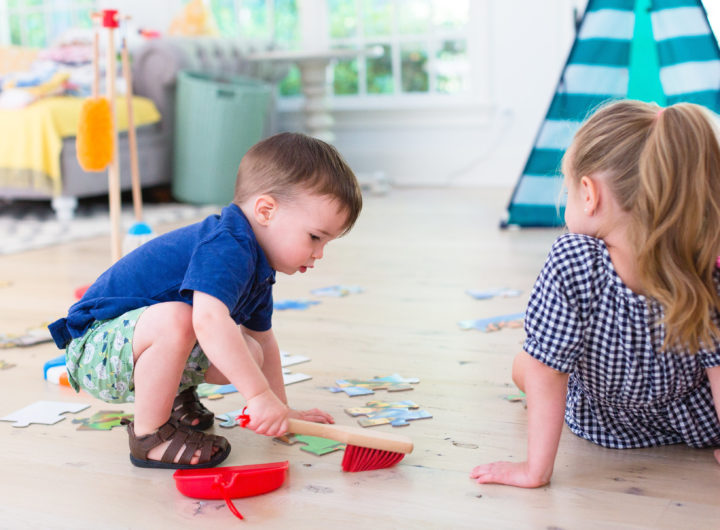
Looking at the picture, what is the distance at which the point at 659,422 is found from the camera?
1.32 meters

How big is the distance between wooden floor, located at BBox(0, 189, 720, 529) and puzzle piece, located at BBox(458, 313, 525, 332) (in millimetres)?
31

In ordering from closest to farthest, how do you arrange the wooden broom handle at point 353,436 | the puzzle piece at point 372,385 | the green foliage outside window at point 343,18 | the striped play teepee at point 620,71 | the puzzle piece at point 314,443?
the wooden broom handle at point 353,436 → the puzzle piece at point 314,443 → the puzzle piece at point 372,385 → the striped play teepee at point 620,71 → the green foliage outside window at point 343,18

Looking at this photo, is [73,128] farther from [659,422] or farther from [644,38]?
[659,422]

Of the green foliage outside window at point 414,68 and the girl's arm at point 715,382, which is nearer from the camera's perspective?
the girl's arm at point 715,382

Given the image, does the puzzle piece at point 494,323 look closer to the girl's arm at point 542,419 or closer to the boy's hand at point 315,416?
the boy's hand at point 315,416

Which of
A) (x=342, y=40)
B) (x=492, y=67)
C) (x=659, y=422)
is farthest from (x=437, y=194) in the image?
(x=659, y=422)

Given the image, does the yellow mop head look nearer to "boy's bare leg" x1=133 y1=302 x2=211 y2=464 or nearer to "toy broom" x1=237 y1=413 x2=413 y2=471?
"boy's bare leg" x1=133 y1=302 x2=211 y2=464

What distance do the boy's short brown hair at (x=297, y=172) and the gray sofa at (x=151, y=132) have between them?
3.01 m

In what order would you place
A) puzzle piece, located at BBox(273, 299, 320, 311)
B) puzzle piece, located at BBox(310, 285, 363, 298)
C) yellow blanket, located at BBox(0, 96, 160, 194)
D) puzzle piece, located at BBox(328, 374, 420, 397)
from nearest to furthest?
puzzle piece, located at BBox(328, 374, 420, 397) → puzzle piece, located at BBox(273, 299, 320, 311) → puzzle piece, located at BBox(310, 285, 363, 298) → yellow blanket, located at BBox(0, 96, 160, 194)

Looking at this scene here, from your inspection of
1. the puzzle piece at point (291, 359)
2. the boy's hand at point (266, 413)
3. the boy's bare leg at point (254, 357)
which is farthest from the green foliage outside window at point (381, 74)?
the boy's hand at point (266, 413)

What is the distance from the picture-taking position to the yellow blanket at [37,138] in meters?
3.96

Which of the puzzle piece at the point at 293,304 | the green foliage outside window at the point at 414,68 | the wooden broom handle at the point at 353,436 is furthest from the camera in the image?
the green foliage outside window at the point at 414,68

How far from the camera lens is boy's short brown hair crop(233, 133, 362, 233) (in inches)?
49.4

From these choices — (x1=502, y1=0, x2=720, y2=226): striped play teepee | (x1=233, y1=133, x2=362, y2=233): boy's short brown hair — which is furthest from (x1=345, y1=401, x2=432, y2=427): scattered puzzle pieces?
(x1=502, y1=0, x2=720, y2=226): striped play teepee
